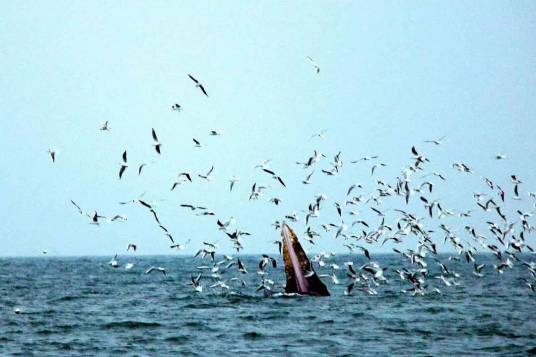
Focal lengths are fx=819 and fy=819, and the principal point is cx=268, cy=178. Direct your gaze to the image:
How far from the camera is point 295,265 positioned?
3884 centimetres

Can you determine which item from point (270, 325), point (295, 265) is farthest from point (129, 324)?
point (295, 265)

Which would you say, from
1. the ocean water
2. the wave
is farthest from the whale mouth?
the wave

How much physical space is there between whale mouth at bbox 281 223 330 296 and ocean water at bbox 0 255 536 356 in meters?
0.72

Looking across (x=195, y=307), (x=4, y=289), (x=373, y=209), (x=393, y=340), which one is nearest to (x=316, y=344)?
(x=393, y=340)

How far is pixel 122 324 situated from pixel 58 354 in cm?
737

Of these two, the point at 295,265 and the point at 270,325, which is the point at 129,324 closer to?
the point at 270,325

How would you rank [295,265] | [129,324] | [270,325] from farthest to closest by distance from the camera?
1. [295,265]
2. [129,324]
3. [270,325]

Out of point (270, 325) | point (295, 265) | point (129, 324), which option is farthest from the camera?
point (295, 265)

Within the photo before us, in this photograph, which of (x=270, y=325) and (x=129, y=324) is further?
(x=129, y=324)

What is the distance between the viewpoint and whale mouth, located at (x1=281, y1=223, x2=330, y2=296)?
3850 centimetres

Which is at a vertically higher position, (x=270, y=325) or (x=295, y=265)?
(x=295, y=265)

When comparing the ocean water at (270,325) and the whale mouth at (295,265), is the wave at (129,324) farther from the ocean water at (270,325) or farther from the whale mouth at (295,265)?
the whale mouth at (295,265)

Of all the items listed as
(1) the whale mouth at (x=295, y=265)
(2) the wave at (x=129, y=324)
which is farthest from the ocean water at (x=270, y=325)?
(1) the whale mouth at (x=295, y=265)

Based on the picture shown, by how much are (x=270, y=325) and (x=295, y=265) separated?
7817 mm
